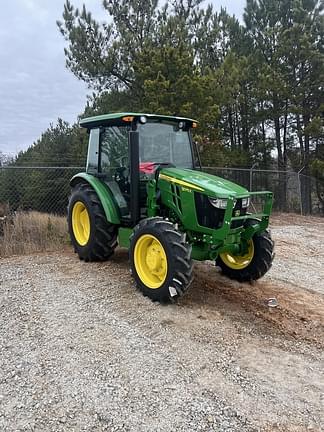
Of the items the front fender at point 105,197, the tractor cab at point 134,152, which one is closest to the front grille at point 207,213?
the tractor cab at point 134,152

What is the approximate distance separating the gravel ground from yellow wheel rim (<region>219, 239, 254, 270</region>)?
9.9 inches

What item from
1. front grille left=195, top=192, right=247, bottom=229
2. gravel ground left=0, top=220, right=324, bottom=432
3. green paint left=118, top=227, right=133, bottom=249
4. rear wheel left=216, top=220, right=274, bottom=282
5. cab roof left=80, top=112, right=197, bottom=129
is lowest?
gravel ground left=0, top=220, right=324, bottom=432

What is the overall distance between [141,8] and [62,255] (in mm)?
11990

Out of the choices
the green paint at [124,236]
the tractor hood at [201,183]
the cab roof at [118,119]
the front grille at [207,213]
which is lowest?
the green paint at [124,236]

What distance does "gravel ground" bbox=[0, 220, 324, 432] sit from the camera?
109 inches

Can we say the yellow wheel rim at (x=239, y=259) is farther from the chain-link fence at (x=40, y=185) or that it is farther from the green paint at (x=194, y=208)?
the chain-link fence at (x=40, y=185)

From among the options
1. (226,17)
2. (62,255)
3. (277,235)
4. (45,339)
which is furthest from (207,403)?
(226,17)

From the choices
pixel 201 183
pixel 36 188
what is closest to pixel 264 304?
pixel 201 183

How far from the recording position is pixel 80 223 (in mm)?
6402

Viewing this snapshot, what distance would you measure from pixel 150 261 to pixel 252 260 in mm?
1412

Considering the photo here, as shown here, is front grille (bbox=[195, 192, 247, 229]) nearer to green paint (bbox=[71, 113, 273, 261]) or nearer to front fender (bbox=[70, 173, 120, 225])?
green paint (bbox=[71, 113, 273, 261])

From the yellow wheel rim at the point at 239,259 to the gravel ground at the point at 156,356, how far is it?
25 cm

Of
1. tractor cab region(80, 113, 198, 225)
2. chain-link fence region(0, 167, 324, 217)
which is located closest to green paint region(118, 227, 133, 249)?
tractor cab region(80, 113, 198, 225)

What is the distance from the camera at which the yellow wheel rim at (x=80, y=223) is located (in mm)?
6285
